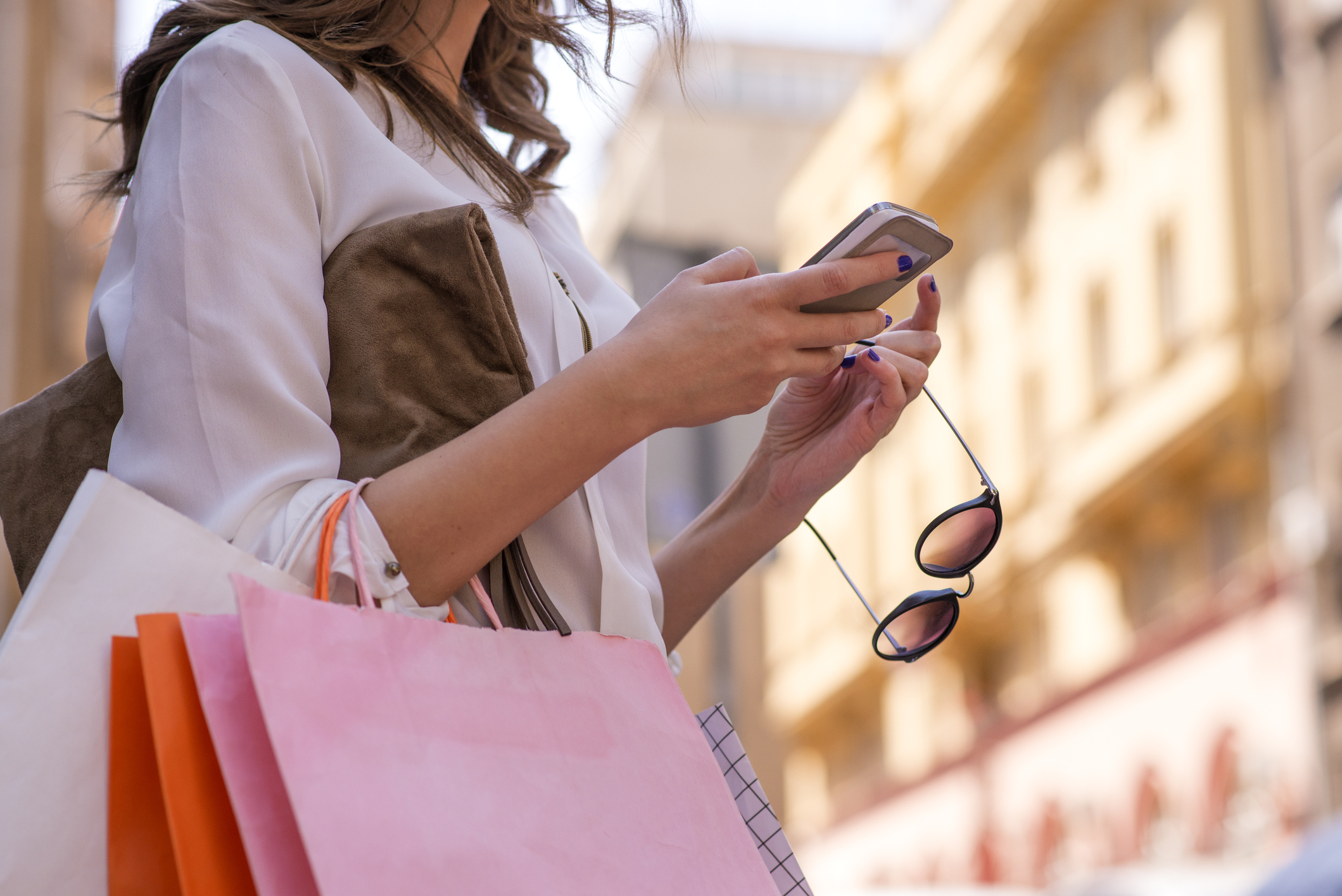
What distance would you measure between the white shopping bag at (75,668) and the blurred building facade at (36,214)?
9129mm

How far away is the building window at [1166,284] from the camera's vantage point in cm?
1978

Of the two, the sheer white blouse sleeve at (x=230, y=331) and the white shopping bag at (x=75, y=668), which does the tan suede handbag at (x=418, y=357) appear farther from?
the white shopping bag at (x=75, y=668)

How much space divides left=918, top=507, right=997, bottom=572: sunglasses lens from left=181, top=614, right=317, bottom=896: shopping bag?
31.0 inches

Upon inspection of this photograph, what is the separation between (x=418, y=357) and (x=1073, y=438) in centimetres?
2155

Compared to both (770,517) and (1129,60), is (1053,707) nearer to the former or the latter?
(1129,60)

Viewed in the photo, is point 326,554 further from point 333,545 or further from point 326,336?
point 326,336

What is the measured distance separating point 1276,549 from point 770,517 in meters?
17.0

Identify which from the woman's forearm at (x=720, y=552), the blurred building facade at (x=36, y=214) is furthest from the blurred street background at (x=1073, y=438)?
the woman's forearm at (x=720, y=552)

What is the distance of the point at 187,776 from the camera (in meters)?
1.05

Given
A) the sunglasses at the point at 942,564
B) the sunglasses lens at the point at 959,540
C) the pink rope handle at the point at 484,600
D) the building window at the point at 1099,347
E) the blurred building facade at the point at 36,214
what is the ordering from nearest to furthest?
the pink rope handle at the point at 484,600 < the sunglasses at the point at 942,564 < the sunglasses lens at the point at 959,540 < the blurred building facade at the point at 36,214 < the building window at the point at 1099,347

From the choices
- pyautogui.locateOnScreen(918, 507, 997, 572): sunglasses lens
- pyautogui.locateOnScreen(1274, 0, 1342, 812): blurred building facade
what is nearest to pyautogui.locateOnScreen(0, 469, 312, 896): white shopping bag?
pyautogui.locateOnScreen(918, 507, 997, 572): sunglasses lens

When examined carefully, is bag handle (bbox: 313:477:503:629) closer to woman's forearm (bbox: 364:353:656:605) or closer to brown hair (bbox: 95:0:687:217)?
woman's forearm (bbox: 364:353:656:605)

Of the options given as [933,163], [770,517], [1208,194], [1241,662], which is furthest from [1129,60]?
[770,517]

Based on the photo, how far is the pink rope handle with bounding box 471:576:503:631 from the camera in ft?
4.13
